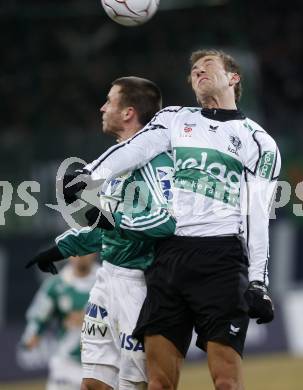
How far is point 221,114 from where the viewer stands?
6.52 metres

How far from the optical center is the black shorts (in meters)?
6.25

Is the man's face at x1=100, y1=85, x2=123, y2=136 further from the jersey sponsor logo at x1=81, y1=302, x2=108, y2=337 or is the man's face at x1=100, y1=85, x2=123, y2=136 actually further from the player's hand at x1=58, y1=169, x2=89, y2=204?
the jersey sponsor logo at x1=81, y1=302, x2=108, y2=337

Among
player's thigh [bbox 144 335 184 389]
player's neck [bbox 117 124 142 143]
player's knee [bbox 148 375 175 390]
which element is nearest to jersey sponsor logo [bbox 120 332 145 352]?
player's thigh [bbox 144 335 184 389]

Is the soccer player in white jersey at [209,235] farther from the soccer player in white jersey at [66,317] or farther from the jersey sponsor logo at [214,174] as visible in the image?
the soccer player in white jersey at [66,317]

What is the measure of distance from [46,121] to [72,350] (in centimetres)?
730

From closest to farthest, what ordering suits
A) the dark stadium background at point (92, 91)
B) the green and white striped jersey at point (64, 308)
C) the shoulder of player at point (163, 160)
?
the shoulder of player at point (163, 160) < the green and white striped jersey at point (64, 308) < the dark stadium background at point (92, 91)

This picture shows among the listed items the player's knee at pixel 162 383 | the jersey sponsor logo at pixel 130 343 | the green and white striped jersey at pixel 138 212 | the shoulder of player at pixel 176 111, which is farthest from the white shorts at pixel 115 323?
the shoulder of player at pixel 176 111

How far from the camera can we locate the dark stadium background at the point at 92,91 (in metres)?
13.9

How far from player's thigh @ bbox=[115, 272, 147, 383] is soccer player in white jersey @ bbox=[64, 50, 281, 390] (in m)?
0.27

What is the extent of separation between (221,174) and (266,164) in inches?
10.5

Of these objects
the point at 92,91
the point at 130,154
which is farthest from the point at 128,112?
the point at 92,91

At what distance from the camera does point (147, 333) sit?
6.41 m

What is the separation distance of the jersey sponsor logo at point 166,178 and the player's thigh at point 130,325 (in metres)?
0.60

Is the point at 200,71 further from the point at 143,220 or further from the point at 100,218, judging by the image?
the point at 100,218
